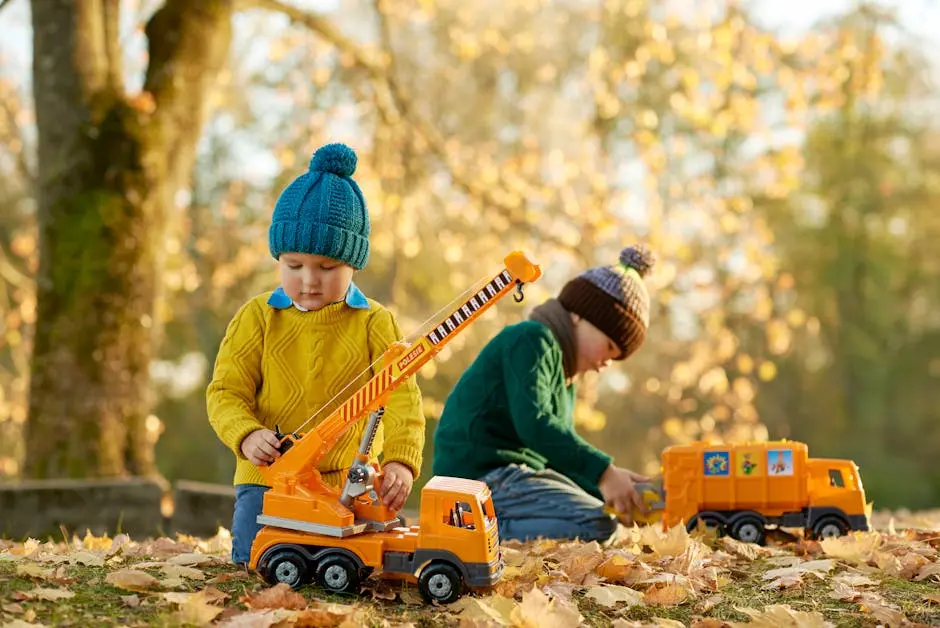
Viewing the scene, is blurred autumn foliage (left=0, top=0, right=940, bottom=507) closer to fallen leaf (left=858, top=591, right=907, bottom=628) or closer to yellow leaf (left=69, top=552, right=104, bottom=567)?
yellow leaf (left=69, top=552, right=104, bottom=567)

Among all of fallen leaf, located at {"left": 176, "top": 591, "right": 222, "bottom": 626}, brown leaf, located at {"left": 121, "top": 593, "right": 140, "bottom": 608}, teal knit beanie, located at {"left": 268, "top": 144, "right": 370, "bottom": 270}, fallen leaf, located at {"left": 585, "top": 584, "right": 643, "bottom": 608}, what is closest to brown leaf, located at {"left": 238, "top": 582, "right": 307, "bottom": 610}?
fallen leaf, located at {"left": 176, "top": 591, "right": 222, "bottom": 626}

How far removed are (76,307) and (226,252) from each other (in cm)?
→ 961

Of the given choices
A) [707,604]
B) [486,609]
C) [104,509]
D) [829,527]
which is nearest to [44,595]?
[486,609]

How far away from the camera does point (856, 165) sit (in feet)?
68.8

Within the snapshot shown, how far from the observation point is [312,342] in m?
3.42

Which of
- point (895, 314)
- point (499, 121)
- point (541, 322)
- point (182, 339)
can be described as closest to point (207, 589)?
point (541, 322)

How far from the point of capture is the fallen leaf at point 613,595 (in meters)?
3.12

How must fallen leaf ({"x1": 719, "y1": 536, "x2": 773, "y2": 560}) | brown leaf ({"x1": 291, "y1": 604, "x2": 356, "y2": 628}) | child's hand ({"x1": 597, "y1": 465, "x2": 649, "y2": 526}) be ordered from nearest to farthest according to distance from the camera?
brown leaf ({"x1": 291, "y1": 604, "x2": 356, "y2": 628}) < fallen leaf ({"x1": 719, "y1": 536, "x2": 773, "y2": 560}) < child's hand ({"x1": 597, "y1": 465, "x2": 649, "y2": 526})

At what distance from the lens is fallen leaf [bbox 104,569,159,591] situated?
3010mm

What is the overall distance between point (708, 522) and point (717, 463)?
0.25 m

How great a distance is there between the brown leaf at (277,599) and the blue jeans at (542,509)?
1824 mm

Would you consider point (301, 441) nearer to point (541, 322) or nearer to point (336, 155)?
point (336, 155)

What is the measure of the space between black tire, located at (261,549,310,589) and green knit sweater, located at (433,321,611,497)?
5.20 ft

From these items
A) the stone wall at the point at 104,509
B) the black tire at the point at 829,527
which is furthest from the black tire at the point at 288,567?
the stone wall at the point at 104,509
